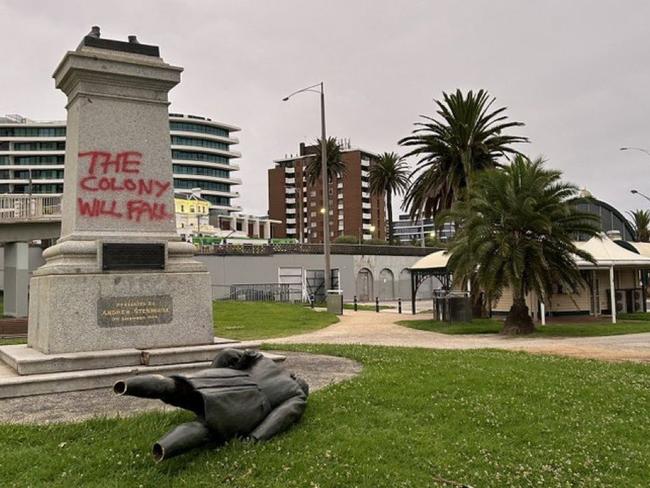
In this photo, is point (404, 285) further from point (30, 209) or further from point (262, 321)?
point (30, 209)

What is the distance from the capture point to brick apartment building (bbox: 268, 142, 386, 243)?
126500mm

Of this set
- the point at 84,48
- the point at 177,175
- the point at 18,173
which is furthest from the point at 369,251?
the point at 18,173

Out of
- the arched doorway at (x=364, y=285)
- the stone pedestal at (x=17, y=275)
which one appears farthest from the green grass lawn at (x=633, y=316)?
the stone pedestal at (x=17, y=275)

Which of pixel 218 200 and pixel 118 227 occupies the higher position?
pixel 218 200

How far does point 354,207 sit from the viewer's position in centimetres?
12656

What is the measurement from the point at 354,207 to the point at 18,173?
210ft

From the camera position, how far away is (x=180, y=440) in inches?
198

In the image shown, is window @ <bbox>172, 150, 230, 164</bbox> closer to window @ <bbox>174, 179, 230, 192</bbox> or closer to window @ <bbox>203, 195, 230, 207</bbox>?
window @ <bbox>174, 179, 230, 192</bbox>

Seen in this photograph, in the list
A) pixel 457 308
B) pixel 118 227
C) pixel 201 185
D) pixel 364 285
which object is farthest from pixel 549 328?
pixel 201 185

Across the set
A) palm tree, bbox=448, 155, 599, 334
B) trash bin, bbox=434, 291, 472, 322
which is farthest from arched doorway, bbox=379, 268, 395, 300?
palm tree, bbox=448, 155, 599, 334

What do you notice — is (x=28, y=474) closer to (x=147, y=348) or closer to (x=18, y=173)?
(x=147, y=348)

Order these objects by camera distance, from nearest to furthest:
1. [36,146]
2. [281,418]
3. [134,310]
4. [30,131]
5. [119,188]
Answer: [281,418] → [134,310] → [119,188] → [36,146] → [30,131]

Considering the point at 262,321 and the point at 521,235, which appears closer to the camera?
the point at 521,235

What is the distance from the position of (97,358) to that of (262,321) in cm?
1874
